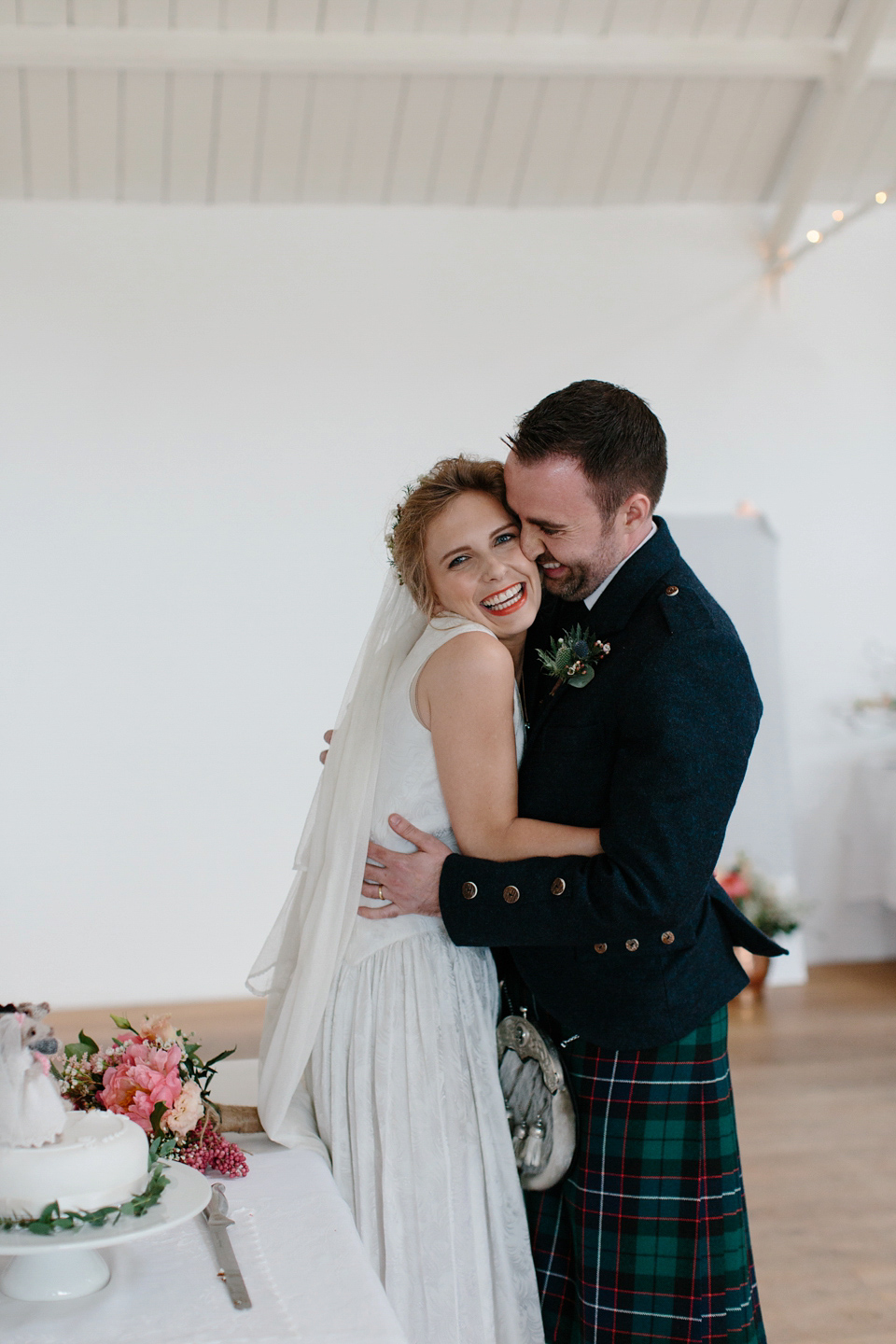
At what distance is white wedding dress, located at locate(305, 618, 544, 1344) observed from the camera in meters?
1.64

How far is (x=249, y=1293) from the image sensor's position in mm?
1184

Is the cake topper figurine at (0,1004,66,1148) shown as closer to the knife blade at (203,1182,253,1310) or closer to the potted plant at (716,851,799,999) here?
the knife blade at (203,1182,253,1310)

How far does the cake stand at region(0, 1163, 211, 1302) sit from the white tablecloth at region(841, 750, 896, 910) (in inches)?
190

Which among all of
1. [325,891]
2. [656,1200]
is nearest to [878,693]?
[656,1200]

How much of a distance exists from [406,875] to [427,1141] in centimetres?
38

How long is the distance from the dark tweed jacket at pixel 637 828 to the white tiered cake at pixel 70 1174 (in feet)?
2.19

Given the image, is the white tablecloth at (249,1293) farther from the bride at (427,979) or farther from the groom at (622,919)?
the groom at (622,919)

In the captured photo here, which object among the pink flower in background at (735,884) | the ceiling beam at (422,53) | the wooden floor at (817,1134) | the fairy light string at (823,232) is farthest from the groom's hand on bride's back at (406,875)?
the fairy light string at (823,232)

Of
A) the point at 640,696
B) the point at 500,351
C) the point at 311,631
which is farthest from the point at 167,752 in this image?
the point at 640,696

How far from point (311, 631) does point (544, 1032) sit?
350cm

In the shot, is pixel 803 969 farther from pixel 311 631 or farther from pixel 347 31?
pixel 347 31

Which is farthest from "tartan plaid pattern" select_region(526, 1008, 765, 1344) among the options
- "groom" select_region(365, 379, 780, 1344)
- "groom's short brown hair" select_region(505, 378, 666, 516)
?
"groom's short brown hair" select_region(505, 378, 666, 516)

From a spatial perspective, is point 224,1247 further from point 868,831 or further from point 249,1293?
point 868,831

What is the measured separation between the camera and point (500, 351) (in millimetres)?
5336
